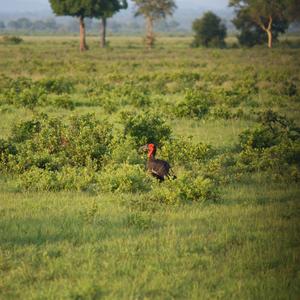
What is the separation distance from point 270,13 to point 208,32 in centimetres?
863

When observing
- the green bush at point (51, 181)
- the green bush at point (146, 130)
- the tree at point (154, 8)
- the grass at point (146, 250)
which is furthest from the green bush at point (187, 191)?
the tree at point (154, 8)

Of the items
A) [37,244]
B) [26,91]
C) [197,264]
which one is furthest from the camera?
[26,91]

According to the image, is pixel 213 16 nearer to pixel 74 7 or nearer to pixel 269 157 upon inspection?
pixel 74 7

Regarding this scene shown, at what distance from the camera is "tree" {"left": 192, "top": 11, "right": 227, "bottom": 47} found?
220 feet

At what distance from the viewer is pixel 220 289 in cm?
587

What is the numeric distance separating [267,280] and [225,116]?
1191 cm

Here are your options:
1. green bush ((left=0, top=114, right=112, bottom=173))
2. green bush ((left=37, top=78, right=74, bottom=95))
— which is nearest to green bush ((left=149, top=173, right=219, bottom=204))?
green bush ((left=0, top=114, right=112, bottom=173))

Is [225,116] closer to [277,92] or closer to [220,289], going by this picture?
[277,92]

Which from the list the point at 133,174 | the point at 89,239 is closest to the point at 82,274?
the point at 89,239

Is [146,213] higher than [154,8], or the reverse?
[154,8]

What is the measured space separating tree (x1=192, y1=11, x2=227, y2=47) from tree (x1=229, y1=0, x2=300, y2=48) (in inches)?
139

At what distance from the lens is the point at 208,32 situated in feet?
221

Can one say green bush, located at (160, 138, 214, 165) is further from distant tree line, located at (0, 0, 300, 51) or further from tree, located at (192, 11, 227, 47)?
tree, located at (192, 11, 227, 47)

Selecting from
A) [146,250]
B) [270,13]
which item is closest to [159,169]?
[146,250]
